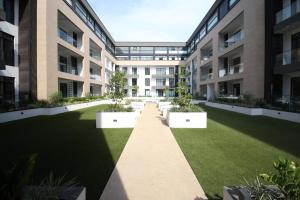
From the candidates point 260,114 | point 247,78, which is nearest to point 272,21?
point 247,78

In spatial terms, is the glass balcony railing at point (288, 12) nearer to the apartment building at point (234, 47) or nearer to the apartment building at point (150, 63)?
the apartment building at point (234, 47)

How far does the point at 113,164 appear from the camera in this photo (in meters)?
6.95

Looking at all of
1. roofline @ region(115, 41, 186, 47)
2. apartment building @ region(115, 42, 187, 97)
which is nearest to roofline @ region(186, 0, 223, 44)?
roofline @ region(115, 41, 186, 47)

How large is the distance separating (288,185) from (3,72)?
21.3 m

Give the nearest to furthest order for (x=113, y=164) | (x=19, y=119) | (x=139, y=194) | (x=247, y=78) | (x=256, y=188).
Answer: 1. (x=256, y=188)
2. (x=139, y=194)
3. (x=113, y=164)
4. (x=19, y=119)
5. (x=247, y=78)

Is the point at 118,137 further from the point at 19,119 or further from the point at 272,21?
the point at 272,21

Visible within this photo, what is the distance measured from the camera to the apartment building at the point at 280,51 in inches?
757

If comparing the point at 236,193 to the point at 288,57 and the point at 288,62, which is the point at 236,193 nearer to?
the point at 288,62

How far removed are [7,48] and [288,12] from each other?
23.3 meters

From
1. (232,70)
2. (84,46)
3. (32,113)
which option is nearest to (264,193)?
(32,113)

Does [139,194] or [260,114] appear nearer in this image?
[139,194]

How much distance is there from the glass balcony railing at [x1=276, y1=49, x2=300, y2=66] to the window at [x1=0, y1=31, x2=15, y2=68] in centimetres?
2265

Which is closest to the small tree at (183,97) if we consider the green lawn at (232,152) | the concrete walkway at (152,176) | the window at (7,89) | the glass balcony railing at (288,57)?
the green lawn at (232,152)

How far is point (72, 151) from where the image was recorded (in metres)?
8.48
